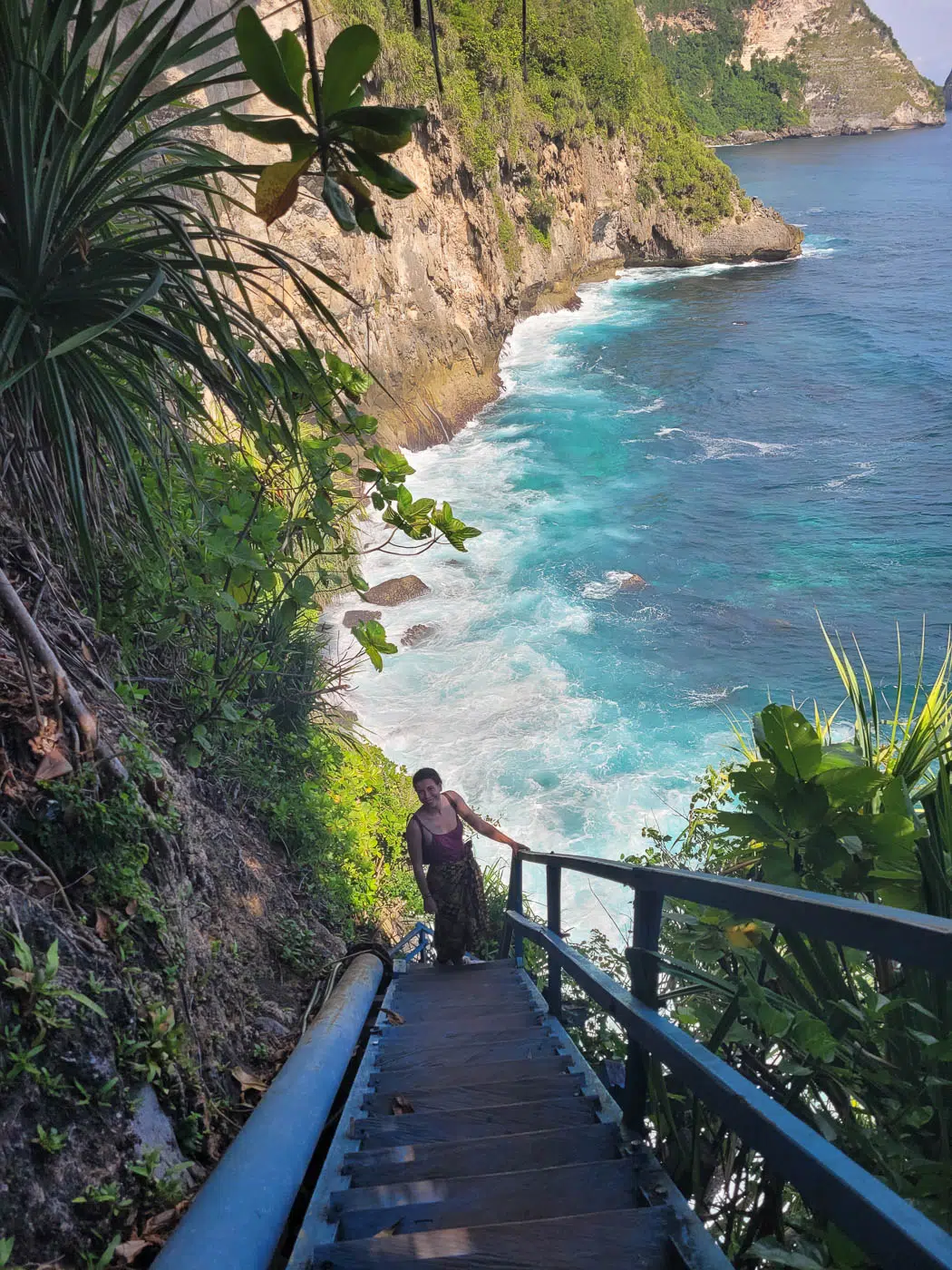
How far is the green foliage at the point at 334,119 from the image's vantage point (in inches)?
43.4

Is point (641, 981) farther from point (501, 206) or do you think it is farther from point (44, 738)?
point (501, 206)

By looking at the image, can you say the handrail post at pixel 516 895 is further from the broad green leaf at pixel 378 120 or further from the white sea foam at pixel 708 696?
the white sea foam at pixel 708 696

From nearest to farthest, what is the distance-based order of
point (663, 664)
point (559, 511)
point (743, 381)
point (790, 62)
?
point (663, 664) → point (559, 511) → point (743, 381) → point (790, 62)

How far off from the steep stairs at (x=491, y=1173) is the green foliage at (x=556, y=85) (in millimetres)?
18157

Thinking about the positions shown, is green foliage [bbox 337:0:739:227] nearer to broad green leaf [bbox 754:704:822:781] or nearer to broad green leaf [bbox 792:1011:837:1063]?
broad green leaf [bbox 754:704:822:781]

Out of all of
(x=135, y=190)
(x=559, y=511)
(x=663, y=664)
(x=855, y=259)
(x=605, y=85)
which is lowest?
(x=663, y=664)

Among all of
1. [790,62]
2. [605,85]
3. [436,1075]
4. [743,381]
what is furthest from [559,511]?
[790,62]

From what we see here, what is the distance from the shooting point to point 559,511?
1983 centimetres

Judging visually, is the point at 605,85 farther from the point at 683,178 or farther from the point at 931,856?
the point at 931,856

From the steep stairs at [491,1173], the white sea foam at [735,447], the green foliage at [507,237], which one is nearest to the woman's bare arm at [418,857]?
the steep stairs at [491,1173]

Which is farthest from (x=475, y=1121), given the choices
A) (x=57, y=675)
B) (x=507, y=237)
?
(x=507, y=237)

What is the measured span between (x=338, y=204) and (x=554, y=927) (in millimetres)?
3566

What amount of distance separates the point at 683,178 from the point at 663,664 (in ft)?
121

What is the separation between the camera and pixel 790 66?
339 ft
